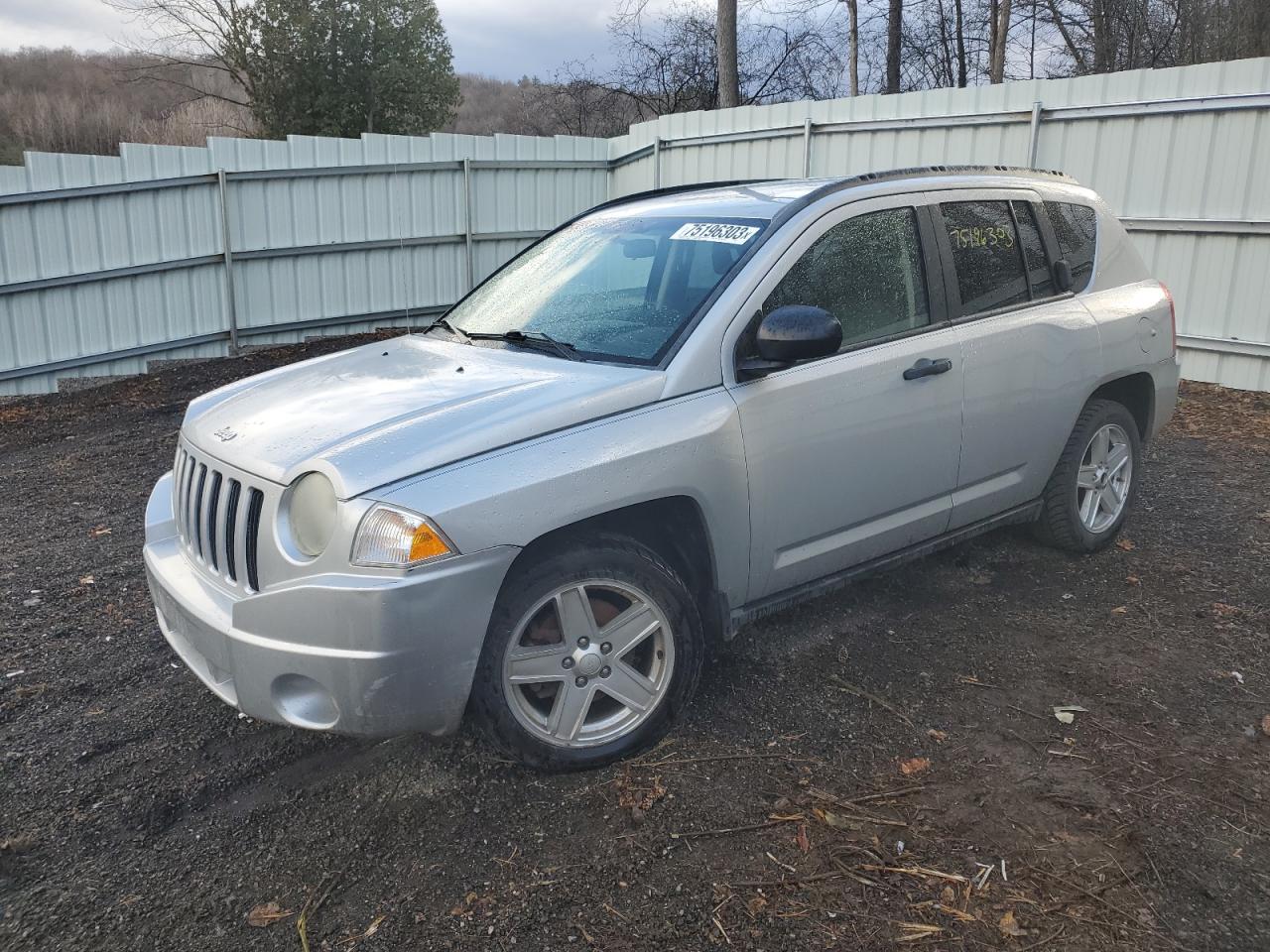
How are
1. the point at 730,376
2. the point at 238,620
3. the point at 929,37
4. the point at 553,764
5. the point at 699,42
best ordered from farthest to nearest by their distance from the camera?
the point at 929,37 → the point at 699,42 → the point at 730,376 → the point at 553,764 → the point at 238,620

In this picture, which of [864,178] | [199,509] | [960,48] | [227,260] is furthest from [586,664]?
[960,48]

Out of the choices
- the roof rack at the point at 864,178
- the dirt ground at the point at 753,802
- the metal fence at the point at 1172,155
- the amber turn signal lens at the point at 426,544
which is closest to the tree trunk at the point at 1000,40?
the metal fence at the point at 1172,155

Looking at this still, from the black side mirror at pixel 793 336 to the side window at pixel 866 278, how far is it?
0.61 ft

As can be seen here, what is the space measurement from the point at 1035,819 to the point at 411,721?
1833mm

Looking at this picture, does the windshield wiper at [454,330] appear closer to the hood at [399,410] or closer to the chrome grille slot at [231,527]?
the hood at [399,410]

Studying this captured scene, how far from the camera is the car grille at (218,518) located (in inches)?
122

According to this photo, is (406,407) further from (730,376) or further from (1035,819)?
(1035,819)

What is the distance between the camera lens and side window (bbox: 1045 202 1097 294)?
193 inches

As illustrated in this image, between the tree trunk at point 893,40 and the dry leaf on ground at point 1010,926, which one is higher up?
the tree trunk at point 893,40

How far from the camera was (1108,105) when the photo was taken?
30.8 ft

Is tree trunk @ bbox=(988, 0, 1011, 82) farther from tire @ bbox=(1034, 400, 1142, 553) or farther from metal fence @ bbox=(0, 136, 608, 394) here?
tire @ bbox=(1034, 400, 1142, 553)

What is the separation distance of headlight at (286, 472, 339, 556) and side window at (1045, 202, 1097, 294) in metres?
3.57

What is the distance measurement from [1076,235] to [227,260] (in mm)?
9028

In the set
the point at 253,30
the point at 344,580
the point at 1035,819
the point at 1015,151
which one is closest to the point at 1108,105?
the point at 1015,151
